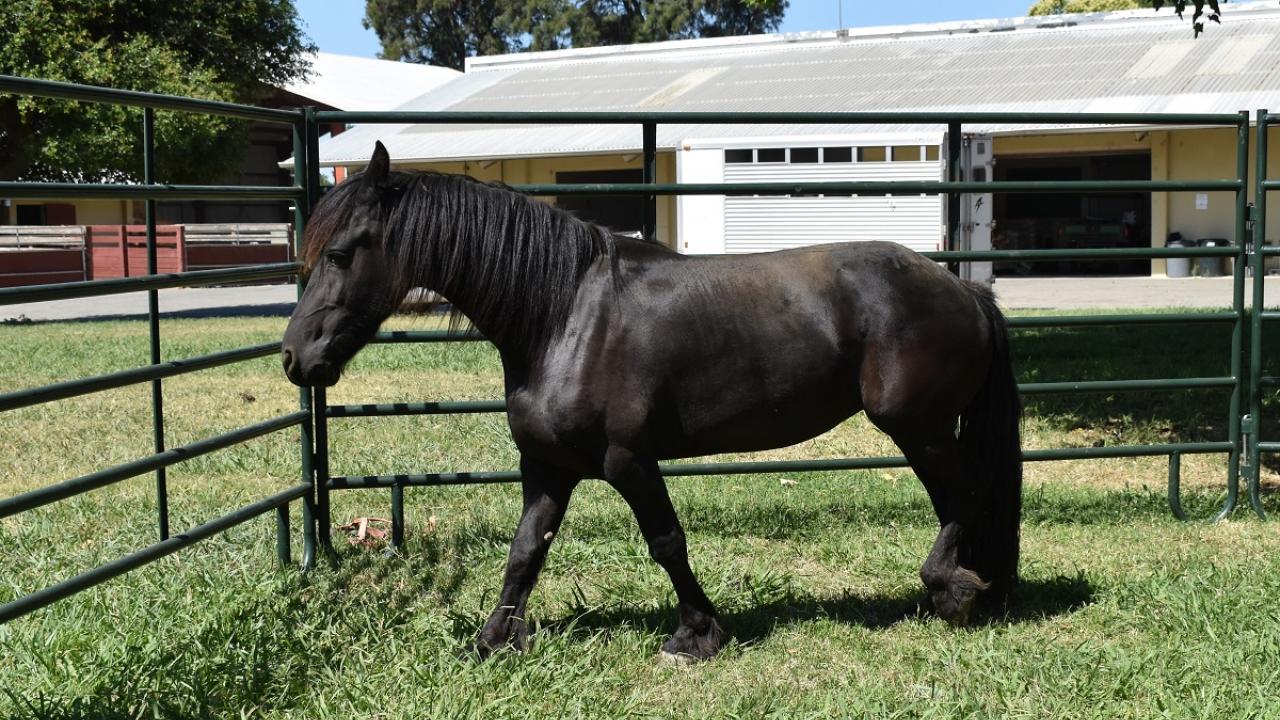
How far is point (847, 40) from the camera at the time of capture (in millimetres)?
29812

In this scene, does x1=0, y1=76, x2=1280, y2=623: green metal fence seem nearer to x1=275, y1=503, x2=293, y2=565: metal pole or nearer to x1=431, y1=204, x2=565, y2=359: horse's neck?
x1=275, y1=503, x2=293, y2=565: metal pole

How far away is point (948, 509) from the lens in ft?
14.4

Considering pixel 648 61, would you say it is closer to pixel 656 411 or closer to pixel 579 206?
pixel 579 206

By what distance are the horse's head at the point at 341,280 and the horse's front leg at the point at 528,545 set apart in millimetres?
711

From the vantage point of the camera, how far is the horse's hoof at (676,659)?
3994 mm

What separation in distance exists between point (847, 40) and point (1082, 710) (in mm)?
27869

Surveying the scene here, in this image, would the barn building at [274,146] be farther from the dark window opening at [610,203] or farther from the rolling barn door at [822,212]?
the rolling barn door at [822,212]

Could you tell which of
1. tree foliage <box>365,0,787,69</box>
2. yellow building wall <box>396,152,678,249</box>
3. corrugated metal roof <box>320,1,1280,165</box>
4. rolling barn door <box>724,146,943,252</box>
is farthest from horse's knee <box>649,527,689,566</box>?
tree foliage <box>365,0,787,69</box>

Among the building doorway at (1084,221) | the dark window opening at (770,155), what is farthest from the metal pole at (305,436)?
the building doorway at (1084,221)

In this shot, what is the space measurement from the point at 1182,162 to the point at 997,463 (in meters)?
21.2

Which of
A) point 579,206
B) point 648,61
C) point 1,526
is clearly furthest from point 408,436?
point 648,61

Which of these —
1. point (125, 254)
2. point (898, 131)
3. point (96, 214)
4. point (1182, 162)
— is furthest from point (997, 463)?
point (96, 214)

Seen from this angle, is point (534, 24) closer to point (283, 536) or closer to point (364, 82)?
point (364, 82)

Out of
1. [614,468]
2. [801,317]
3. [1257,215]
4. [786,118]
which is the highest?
[786,118]
